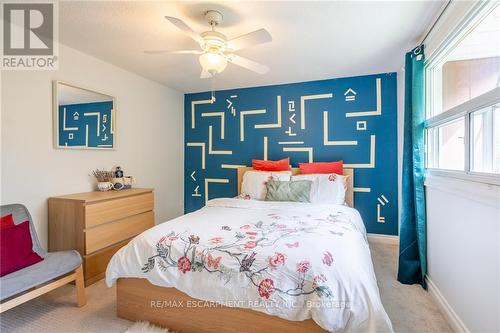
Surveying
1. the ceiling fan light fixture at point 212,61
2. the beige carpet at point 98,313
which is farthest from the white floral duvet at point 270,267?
the ceiling fan light fixture at point 212,61

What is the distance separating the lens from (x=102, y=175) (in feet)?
9.43

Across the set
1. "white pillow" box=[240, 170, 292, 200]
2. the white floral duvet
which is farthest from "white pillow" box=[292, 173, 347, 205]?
the white floral duvet

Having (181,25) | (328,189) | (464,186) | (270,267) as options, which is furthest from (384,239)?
(181,25)

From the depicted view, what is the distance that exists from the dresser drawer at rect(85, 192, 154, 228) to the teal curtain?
275 cm

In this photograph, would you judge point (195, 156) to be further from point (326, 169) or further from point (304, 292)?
point (304, 292)

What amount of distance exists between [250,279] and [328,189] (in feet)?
5.88

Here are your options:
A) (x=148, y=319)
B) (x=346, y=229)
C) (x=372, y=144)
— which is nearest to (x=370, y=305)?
(x=346, y=229)

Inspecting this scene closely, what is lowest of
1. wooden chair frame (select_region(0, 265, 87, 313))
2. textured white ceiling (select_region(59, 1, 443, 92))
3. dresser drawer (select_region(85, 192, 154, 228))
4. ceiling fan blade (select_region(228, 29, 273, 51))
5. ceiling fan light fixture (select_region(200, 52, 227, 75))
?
wooden chair frame (select_region(0, 265, 87, 313))

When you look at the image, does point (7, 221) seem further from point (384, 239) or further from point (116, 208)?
point (384, 239)

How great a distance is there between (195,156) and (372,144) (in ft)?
9.03

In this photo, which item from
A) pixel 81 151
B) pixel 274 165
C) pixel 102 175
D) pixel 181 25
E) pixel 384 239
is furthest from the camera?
pixel 274 165

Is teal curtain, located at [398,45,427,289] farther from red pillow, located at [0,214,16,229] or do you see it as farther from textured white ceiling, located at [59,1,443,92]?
red pillow, located at [0,214,16,229]

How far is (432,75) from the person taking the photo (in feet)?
7.30

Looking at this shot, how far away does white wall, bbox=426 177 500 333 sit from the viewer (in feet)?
4.17
